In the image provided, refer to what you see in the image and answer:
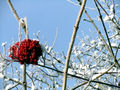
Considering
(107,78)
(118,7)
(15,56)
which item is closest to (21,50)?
(15,56)

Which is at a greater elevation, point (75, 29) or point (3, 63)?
point (75, 29)

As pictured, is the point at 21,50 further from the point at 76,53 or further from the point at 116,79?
the point at 76,53

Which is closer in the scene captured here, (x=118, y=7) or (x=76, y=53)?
(x=76, y=53)

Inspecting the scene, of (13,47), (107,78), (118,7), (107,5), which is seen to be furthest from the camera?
(118,7)

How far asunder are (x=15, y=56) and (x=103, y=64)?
381 cm

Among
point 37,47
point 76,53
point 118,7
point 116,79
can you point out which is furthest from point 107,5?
point 37,47

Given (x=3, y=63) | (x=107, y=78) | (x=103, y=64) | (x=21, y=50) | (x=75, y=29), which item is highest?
(x=75, y=29)

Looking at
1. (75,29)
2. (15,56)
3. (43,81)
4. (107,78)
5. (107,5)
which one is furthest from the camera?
(107,78)

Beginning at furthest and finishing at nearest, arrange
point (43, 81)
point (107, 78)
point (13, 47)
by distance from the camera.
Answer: point (107, 78), point (43, 81), point (13, 47)

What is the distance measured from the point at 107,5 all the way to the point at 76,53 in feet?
4.35

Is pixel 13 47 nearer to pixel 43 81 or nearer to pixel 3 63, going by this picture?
→ pixel 3 63

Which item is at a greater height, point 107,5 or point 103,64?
point 107,5

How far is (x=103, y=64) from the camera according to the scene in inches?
196

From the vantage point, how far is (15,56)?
1.42 meters
